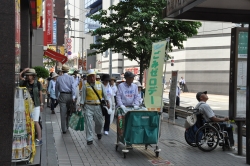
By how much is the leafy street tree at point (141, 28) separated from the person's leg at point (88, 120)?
30.6 feet

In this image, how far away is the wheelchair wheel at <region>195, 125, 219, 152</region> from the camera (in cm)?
955

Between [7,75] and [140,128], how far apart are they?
3.44m

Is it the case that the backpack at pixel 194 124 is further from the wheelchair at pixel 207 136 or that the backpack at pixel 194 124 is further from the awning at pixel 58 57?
the awning at pixel 58 57

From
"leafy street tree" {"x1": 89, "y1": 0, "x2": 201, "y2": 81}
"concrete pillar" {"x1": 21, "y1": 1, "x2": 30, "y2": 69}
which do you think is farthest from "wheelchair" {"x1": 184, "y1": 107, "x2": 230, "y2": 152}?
"leafy street tree" {"x1": 89, "y1": 0, "x2": 201, "y2": 81}

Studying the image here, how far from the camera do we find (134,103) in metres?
9.78

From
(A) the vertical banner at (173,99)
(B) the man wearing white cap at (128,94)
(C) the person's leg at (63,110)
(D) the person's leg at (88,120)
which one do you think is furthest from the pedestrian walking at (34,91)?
(A) the vertical banner at (173,99)

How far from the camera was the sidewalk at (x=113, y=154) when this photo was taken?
26.8 ft

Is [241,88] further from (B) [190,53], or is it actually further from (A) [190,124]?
(B) [190,53]

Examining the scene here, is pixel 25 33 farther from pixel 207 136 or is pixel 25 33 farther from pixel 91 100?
pixel 207 136

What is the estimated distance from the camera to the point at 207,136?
31.5ft

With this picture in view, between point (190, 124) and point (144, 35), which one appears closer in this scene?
point (190, 124)

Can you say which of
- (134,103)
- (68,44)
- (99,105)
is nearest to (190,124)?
(134,103)

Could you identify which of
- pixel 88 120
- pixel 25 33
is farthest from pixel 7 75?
pixel 25 33

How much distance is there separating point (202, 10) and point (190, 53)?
3799 centimetres
